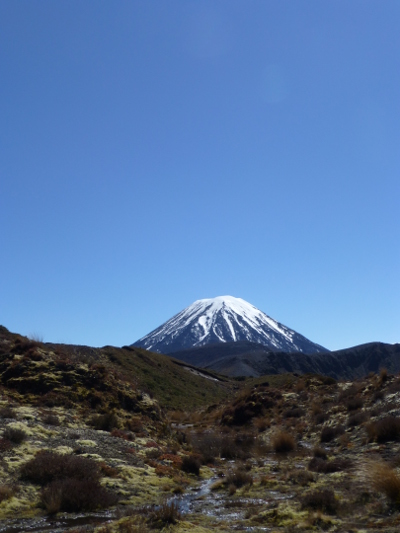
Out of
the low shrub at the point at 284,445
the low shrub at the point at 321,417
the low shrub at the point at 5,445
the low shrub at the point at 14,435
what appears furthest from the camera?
the low shrub at the point at 321,417

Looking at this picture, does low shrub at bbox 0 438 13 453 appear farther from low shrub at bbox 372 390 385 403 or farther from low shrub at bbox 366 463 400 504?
low shrub at bbox 372 390 385 403

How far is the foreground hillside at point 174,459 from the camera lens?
11344 mm

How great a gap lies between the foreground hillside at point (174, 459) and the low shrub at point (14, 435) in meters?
0.04

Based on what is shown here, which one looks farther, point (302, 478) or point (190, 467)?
point (190, 467)

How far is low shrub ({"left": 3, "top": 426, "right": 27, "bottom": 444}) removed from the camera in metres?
16.4

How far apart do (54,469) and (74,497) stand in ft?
6.38

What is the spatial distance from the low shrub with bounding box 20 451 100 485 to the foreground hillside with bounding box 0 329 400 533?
36 mm

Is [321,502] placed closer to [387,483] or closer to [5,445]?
[387,483]

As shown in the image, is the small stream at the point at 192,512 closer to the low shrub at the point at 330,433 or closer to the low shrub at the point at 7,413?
the low shrub at the point at 7,413

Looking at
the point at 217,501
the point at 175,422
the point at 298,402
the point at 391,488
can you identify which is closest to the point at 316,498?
the point at 391,488

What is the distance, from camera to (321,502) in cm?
1227

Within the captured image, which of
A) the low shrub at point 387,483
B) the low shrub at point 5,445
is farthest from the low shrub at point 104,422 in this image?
the low shrub at point 387,483

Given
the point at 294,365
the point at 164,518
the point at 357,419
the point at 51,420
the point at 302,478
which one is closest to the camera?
the point at 164,518

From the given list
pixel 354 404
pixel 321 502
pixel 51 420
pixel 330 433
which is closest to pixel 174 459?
pixel 51 420
